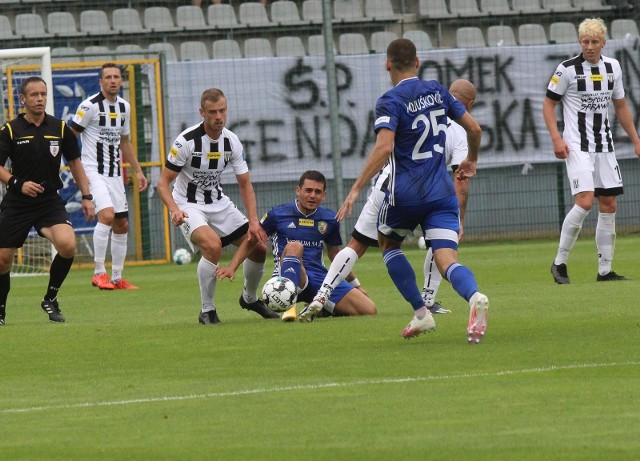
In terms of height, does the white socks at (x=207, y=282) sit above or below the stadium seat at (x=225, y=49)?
below

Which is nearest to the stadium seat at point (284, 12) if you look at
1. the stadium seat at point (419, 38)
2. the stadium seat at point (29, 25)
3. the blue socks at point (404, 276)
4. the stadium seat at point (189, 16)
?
the stadium seat at point (189, 16)

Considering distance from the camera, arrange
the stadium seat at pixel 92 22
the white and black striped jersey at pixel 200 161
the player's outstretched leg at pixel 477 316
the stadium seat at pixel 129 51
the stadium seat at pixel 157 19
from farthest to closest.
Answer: the stadium seat at pixel 157 19 → the stadium seat at pixel 92 22 → the stadium seat at pixel 129 51 → the white and black striped jersey at pixel 200 161 → the player's outstretched leg at pixel 477 316

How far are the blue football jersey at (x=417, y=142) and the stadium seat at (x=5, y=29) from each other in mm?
13959

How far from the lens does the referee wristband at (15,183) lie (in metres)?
11.2

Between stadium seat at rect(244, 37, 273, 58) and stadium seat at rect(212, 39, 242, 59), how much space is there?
149 mm

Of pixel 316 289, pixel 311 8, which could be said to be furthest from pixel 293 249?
pixel 311 8

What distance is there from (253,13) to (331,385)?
17085mm

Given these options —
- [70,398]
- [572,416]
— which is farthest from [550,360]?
[70,398]

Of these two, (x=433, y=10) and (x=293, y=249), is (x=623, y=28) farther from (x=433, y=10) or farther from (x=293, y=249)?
(x=293, y=249)

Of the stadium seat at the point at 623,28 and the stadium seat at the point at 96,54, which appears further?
the stadium seat at the point at 623,28

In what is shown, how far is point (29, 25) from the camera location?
71.6ft

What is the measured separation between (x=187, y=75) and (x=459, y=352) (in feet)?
43.5

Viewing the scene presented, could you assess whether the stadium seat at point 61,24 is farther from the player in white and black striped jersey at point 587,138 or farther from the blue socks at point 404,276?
the blue socks at point 404,276

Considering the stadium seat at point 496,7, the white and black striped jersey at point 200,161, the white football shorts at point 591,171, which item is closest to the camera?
the white and black striped jersey at point 200,161
